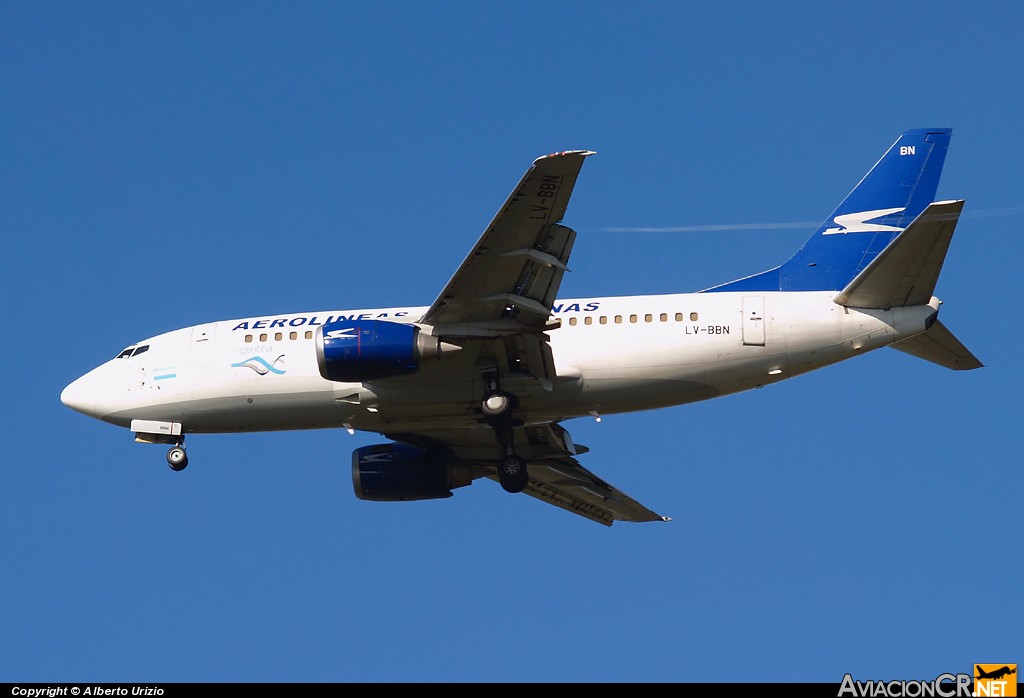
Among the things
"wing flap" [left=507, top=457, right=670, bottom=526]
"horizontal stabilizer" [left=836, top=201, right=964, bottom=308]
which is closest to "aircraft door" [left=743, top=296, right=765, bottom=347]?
"horizontal stabilizer" [left=836, top=201, right=964, bottom=308]

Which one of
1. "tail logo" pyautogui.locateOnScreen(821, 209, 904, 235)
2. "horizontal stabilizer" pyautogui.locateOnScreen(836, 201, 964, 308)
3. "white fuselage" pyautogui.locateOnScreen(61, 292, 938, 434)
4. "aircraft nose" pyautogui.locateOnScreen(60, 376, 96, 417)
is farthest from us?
"aircraft nose" pyautogui.locateOnScreen(60, 376, 96, 417)

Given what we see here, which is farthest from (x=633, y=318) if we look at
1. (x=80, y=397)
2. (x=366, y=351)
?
(x=80, y=397)

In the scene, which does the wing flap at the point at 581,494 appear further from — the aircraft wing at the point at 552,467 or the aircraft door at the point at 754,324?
the aircraft door at the point at 754,324

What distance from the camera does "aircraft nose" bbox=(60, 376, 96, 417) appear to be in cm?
4022

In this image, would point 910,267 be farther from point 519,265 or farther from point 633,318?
point 519,265

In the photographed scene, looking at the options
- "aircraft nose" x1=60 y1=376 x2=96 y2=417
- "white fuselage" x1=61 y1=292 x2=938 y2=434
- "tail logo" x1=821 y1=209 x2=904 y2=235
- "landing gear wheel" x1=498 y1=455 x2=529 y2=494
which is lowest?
"landing gear wheel" x1=498 y1=455 x2=529 y2=494

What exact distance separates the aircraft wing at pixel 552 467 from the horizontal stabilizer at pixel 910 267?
9073 mm

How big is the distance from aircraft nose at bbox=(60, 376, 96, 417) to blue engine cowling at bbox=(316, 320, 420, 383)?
303 inches

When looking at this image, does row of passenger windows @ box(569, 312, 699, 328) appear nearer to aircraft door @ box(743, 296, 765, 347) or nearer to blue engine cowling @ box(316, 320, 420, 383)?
aircraft door @ box(743, 296, 765, 347)

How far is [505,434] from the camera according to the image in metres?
37.7

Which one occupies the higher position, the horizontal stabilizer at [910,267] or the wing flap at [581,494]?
the horizontal stabilizer at [910,267]

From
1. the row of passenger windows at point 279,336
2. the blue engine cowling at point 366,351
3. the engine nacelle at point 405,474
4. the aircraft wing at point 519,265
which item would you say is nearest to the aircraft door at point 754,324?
the aircraft wing at point 519,265

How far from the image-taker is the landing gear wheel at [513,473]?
126 feet

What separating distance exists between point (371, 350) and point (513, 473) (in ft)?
17.5
